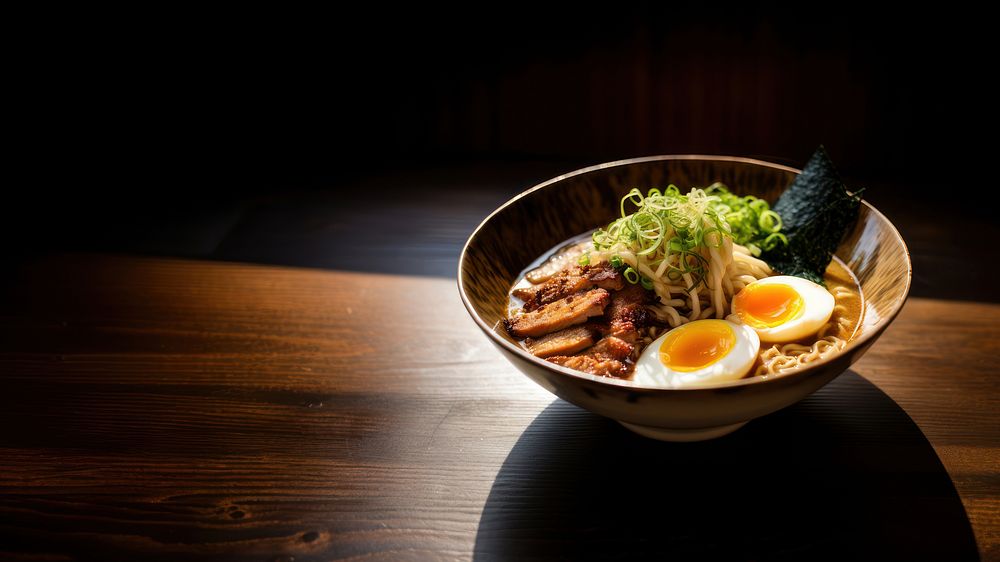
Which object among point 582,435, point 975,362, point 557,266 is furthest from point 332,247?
point 975,362

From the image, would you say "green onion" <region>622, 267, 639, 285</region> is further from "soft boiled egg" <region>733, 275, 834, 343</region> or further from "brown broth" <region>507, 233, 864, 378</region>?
"soft boiled egg" <region>733, 275, 834, 343</region>

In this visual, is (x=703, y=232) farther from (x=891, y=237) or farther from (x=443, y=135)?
(x=443, y=135)

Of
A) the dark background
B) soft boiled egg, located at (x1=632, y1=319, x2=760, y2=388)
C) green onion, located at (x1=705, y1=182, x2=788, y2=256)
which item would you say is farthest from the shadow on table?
the dark background

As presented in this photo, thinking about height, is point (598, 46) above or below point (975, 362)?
above

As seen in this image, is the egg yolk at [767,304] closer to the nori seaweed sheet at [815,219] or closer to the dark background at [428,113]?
the nori seaweed sheet at [815,219]

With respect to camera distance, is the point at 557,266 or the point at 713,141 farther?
the point at 713,141
